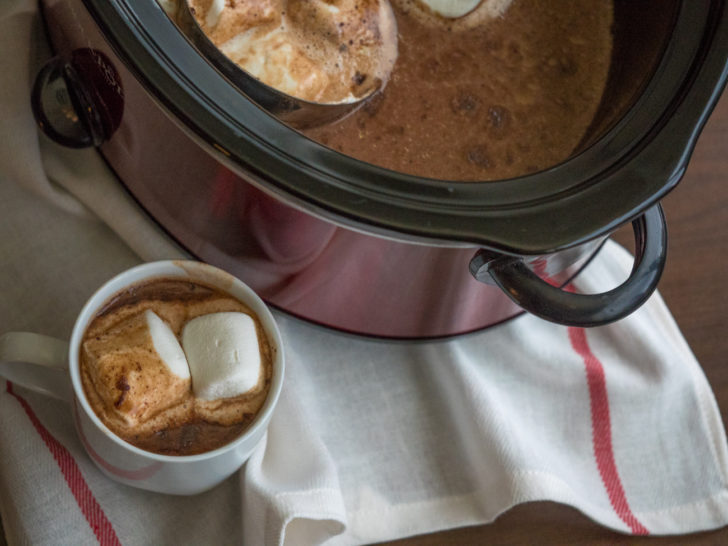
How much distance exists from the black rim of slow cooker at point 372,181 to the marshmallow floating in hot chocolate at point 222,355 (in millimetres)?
109

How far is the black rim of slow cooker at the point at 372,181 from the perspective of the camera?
16.8 inches

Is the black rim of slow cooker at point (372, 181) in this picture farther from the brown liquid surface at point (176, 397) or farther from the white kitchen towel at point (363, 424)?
the white kitchen towel at point (363, 424)

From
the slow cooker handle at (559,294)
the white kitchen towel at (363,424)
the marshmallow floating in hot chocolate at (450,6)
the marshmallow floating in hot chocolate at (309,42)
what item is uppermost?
the marshmallow floating in hot chocolate at (450,6)

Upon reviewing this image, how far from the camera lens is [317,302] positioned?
2.00 feet

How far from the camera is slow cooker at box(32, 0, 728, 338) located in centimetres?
43

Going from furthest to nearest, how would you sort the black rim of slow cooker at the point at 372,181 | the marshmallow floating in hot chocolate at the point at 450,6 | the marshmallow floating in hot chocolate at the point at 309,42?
1. the marshmallow floating in hot chocolate at the point at 450,6
2. the marshmallow floating in hot chocolate at the point at 309,42
3. the black rim of slow cooker at the point at 372,181

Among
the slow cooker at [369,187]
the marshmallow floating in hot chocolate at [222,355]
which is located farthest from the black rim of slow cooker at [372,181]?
the marshmallow floating in hot chocolate at [222,355]

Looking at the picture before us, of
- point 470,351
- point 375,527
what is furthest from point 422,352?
point 375,527

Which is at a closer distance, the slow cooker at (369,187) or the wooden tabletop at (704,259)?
the slow cooker at (369,187)

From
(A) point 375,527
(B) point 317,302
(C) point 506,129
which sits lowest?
(A) point 375,527

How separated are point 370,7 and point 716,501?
468mm

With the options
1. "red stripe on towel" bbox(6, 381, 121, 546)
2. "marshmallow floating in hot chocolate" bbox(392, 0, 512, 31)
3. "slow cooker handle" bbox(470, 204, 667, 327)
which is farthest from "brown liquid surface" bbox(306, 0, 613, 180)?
"red stripe on towel" bbox(6, 381, 121, 546)

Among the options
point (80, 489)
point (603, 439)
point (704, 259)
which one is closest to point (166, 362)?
point (80, 489)

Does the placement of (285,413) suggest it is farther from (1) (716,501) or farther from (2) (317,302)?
(1) (716,501)
